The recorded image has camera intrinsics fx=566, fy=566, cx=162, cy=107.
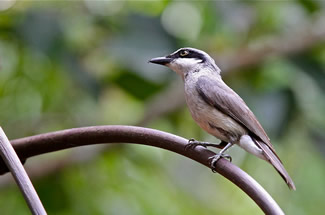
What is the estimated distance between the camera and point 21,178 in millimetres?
1722

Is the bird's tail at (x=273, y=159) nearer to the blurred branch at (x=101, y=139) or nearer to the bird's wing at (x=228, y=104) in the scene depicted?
the bird's wing at (x=228, y=104)

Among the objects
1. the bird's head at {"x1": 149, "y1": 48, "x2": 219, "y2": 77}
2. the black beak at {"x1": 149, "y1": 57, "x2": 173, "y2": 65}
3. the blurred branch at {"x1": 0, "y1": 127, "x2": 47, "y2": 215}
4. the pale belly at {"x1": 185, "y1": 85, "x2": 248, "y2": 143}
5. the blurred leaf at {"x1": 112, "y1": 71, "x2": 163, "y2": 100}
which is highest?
the blurred leaf at {"x1": 112, "y1": 71, "x2": 163, "y2": 100}

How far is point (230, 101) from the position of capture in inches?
133

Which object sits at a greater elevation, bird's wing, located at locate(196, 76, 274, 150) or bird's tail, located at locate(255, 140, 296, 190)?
bird's wing, located at locate(196, 76, 274, 150)

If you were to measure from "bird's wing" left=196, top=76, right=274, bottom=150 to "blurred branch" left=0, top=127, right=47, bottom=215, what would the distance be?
1.66 metres

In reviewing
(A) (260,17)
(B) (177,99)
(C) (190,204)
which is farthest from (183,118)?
(A) (260,17)

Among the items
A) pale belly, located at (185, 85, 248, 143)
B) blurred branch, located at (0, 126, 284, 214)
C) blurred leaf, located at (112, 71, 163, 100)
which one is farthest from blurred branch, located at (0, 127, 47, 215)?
blurred leaf, located at (112, 71, 163, 100)

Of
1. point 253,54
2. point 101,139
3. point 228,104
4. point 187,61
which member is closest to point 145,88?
point 253,54

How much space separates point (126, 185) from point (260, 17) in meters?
2.02

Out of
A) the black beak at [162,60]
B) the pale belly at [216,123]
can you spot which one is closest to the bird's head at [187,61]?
the black beak at [162,60]

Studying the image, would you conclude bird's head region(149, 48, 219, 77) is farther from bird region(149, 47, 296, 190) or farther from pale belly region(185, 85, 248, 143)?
pale belly region(185, 85, 248, 143)

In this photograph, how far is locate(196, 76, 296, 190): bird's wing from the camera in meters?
3.11

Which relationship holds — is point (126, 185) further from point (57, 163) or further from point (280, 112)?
point (280, 112)

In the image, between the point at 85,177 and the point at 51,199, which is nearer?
the point at 51,199
